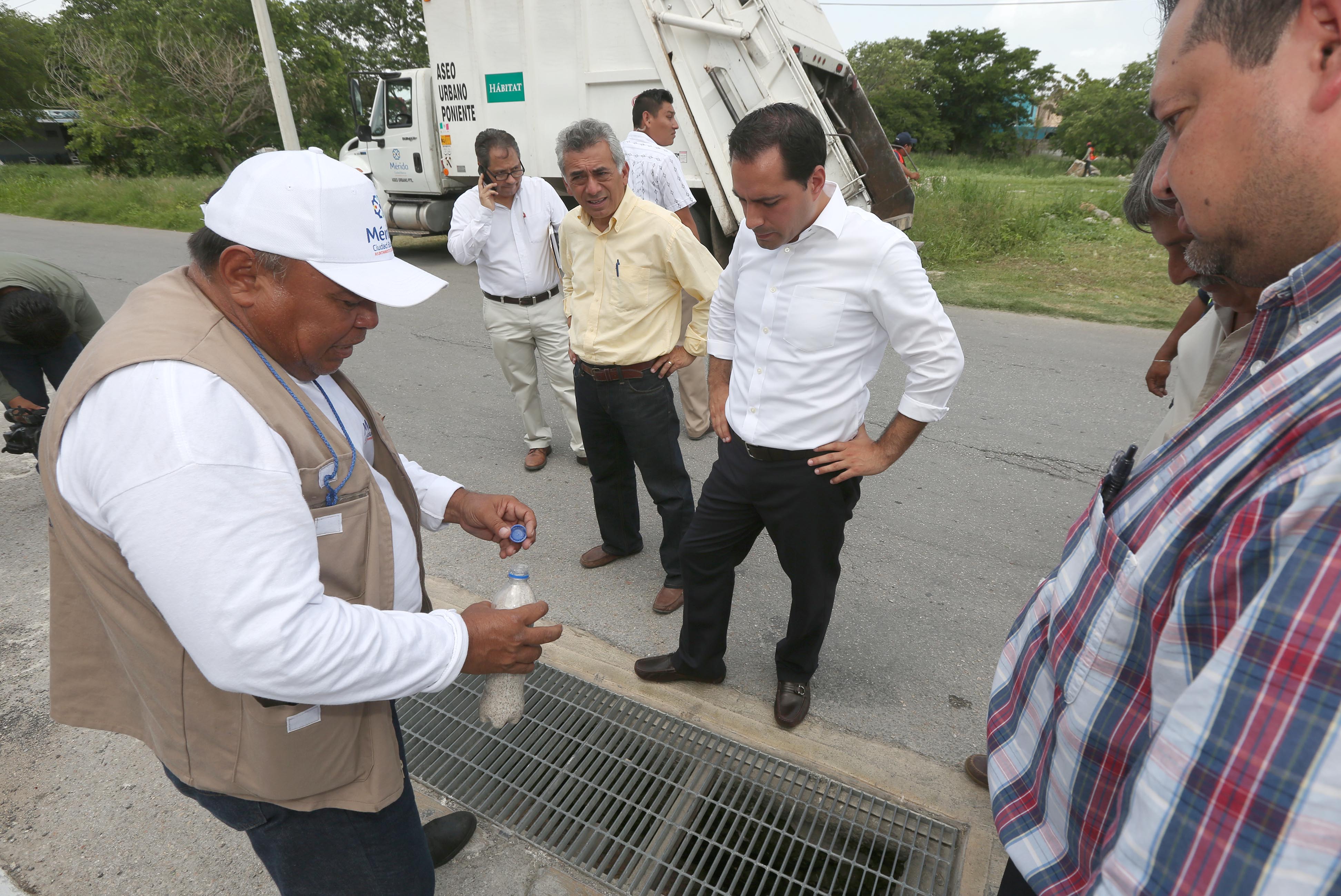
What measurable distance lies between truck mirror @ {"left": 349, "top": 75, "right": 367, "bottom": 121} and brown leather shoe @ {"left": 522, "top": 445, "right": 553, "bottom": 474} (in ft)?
23.7

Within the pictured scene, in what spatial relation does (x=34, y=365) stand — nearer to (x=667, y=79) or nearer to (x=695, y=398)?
(x=695, y=398)

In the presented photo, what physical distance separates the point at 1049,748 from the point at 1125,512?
42 cm

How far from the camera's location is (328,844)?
4.58 feet

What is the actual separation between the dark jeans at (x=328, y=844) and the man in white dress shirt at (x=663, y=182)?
11.5 feet

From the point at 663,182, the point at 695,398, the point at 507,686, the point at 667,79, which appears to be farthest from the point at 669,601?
the point at 667,79

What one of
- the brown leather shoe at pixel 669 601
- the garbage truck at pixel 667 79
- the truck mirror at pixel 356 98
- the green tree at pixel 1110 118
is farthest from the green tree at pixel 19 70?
the green tree at pixel 1110 118

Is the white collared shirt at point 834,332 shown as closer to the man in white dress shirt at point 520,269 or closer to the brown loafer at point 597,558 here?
the brown loafer at point 597,558

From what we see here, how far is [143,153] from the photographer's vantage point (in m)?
25.9

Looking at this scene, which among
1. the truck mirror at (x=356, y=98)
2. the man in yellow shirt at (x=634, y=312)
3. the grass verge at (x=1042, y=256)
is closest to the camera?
the man in yellow shirt at (x=634, y=312)

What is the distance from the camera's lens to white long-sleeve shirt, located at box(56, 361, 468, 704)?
99 cm

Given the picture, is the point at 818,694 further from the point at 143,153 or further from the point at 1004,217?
the point at 143,153

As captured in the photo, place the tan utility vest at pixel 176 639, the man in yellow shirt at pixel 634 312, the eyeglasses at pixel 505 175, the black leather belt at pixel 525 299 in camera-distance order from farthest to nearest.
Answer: the black leather belt at pixel 525 299 < the eyeglasses at pixel 505 175 < the man in yellow shirt at pixel 634 312 < the tan utility vest at pixel 176 639

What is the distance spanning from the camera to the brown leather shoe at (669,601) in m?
3.21

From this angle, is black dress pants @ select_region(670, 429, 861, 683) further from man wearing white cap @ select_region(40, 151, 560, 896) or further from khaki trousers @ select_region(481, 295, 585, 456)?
khaki trousers @ select_region(481, 295, 585, 456)
